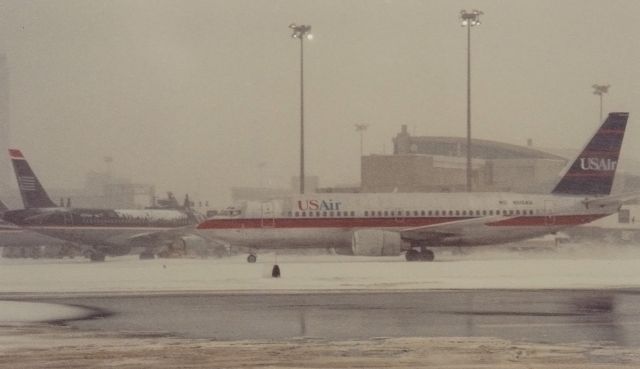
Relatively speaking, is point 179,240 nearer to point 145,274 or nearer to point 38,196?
point 38,196

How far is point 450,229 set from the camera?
47.2 metres

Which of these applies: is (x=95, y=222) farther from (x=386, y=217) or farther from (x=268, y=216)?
(x=386, y=217)

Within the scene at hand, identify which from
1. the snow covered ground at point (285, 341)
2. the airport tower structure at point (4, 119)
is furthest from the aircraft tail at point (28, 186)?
the airport tower structure at point (4, 119)

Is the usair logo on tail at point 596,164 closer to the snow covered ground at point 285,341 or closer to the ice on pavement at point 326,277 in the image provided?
the ice on pavement at point 326,277

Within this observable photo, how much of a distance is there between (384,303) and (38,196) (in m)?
37.1

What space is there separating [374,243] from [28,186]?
23.0 metres

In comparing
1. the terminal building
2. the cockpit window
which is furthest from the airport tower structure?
the cockpit window

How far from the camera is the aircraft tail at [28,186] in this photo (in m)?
55.7

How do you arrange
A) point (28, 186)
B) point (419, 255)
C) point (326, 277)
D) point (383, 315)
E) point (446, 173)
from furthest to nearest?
point (446, 173) < point (28, 186) < point (419, 255) < point (326, 277) < point (383, 315)

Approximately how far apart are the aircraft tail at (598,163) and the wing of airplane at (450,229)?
4.52 metres

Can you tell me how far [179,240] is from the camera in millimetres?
58188

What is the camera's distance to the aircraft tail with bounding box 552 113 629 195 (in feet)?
161

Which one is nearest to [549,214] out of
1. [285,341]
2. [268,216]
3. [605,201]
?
[605,201]

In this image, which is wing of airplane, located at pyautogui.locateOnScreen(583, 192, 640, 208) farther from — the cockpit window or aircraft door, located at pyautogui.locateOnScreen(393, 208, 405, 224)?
the cockpit window
